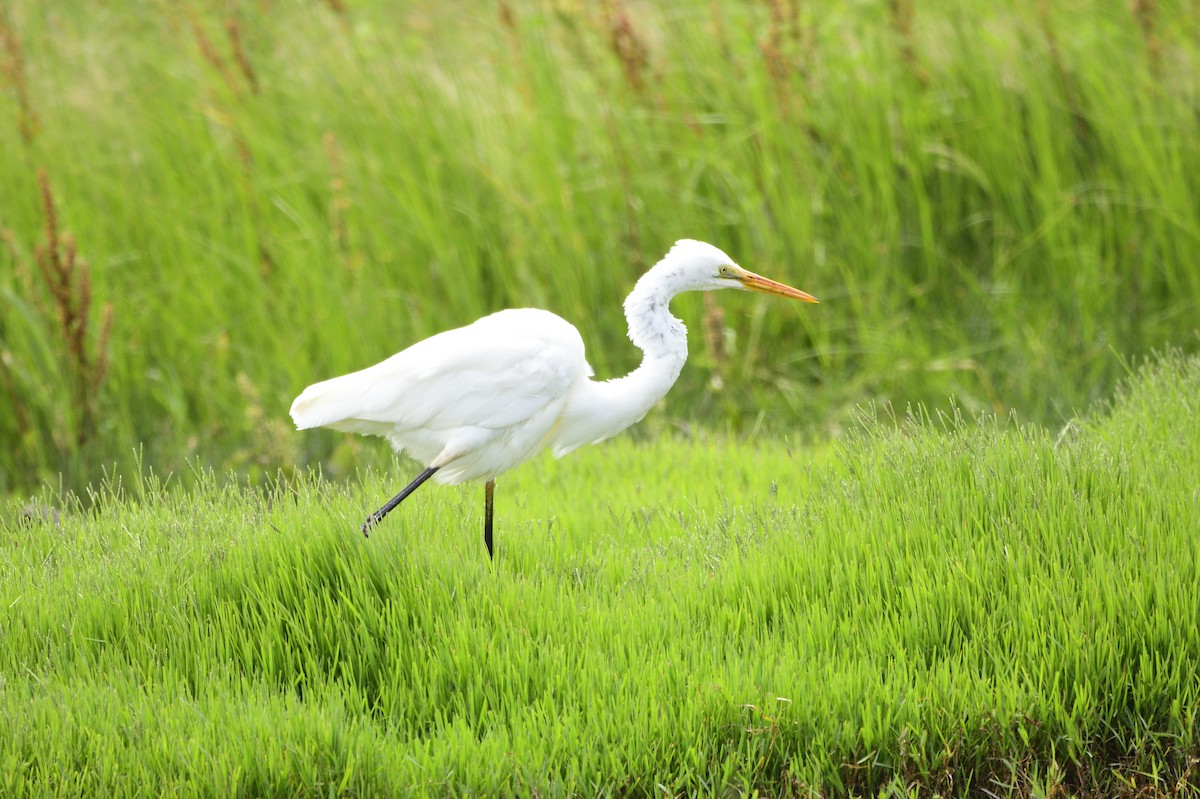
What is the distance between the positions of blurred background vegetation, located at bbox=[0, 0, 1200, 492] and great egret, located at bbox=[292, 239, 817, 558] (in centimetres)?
163

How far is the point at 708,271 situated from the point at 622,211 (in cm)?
254

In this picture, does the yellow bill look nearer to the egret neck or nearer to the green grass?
the egret neck

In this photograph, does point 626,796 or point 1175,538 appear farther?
point 1175,538

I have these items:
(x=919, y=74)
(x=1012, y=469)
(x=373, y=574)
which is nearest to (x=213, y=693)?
(x=373, y=574)

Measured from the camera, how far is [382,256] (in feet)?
21.1

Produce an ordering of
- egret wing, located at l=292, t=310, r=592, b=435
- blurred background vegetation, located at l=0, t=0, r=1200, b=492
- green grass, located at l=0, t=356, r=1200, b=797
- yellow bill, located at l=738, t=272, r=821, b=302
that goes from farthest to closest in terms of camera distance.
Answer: blurred background vegetation, located at l=0, t=0, r=1200, b=492 < yellow bill, located at l=738, t=272, r=821, b=302 < egret wing, located at l=292, t=310, r=592, b=435 < green grass, located at l=0, t=356, r=1200, b=797

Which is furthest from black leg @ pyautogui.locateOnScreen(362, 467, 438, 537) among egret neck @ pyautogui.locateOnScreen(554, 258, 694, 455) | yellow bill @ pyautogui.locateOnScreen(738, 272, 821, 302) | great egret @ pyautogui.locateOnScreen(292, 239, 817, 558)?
yellow bill @ pyautogui.locateOnScreen(738, 272, 821, 302)

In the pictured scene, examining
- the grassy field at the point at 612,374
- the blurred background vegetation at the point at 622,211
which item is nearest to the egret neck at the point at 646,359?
the grassy field at the point at 612,374

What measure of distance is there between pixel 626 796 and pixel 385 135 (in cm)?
479

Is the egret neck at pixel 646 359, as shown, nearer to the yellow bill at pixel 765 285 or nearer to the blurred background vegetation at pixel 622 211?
the yellow bill at pixel 765 285

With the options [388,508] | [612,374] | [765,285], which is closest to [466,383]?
[388,508]

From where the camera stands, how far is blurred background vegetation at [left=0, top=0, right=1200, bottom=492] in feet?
19.3

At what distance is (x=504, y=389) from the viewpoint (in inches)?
151

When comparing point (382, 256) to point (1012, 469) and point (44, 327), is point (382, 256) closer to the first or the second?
point (44, 327)
